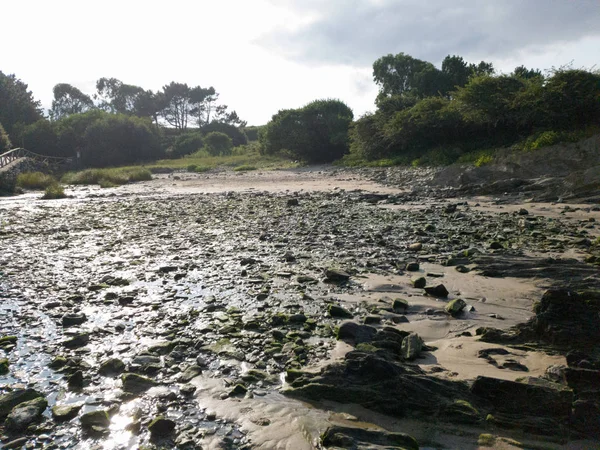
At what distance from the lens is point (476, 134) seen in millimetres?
24016

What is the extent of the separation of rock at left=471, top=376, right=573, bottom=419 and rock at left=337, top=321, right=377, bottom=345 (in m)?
1.23

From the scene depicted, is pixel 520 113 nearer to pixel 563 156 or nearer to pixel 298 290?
pixel 563 156

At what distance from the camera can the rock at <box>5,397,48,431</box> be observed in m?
2.91

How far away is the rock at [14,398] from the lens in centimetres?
309

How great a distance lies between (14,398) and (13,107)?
232 feet

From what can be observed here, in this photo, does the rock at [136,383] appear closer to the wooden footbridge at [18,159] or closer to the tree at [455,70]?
the wooden footbridge at [18,159]

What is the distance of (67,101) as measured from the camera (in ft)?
331

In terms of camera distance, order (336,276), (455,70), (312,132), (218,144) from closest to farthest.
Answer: (336,276) → (312,132) → (455,70) → (218,144)

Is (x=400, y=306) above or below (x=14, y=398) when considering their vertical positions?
above

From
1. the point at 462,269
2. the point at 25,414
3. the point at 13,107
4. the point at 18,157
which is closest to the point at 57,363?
the point at 25,414

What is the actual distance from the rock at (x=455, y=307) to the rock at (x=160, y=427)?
3.09m

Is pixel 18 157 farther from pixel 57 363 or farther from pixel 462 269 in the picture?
pixel 462 269

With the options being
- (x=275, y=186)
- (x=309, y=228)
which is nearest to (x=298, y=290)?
(x=309, y=228)

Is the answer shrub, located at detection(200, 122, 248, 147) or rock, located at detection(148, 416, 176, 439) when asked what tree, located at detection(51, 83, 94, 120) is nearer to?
Result: shrub, located at detection(200, 122, 248, 147)
